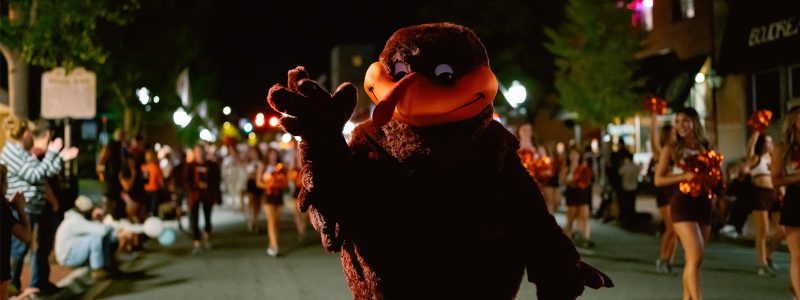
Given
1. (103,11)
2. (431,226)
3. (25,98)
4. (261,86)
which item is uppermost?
(261,86)

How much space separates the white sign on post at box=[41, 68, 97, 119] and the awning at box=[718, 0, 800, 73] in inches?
543

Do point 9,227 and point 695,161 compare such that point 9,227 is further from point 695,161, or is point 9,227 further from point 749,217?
point 749,217

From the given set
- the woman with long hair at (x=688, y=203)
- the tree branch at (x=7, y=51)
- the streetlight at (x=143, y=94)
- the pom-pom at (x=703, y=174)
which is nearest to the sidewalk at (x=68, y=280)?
the tree branch at (x=7, y=51)

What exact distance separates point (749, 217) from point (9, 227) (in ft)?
40.7

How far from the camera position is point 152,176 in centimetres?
1608

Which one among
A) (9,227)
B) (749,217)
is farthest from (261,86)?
(9,227)

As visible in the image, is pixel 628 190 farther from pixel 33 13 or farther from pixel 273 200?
pixel 33 13

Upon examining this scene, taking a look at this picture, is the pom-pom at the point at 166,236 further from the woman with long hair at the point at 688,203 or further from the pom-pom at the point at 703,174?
the pom-pom at the point at 703,174

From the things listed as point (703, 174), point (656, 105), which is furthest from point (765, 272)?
point (703, 174)

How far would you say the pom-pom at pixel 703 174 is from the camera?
7395 millimetres

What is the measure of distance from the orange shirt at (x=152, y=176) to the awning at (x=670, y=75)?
1407cm

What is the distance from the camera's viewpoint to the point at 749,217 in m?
15.2

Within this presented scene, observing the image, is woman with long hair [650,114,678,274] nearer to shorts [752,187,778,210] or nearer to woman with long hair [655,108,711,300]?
shorts [752,187,778,210]

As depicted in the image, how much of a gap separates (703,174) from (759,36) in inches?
529
